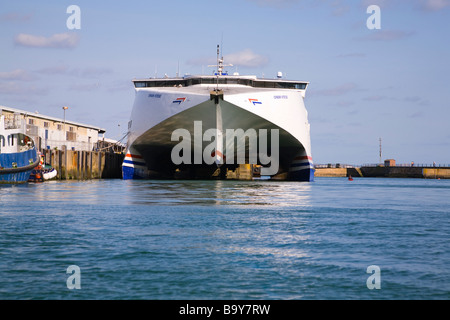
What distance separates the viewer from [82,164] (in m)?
53.3

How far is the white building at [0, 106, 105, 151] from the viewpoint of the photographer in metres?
48.8

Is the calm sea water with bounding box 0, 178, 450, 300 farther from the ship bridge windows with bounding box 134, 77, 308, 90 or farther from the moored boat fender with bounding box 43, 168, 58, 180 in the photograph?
the moored boat fender with bounding box 43, 168, 58, 180

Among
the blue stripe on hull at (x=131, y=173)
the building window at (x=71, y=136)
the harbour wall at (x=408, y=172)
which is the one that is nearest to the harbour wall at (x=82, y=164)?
the building window at (x=71, y=136)

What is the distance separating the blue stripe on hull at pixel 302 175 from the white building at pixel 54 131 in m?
22.5

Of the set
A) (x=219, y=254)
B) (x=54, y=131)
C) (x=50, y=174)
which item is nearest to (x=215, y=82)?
(x=50, y=174)

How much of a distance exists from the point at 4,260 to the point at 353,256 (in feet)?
22.2

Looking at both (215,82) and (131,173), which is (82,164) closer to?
(131,173)

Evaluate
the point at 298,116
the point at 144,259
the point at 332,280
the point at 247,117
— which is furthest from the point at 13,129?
the point at 332,280

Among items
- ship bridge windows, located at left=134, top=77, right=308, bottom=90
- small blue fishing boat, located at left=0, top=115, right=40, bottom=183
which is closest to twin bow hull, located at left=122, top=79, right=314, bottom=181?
ship bridge windows, located at left=134, top=77, right=308, bottom=90

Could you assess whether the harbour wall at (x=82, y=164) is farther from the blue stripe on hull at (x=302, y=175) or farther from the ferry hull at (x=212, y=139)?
the blue stripe on hull at (x=302, y=175)

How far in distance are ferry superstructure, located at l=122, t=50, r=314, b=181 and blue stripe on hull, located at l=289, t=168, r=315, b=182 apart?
0.09 m

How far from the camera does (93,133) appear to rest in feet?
244

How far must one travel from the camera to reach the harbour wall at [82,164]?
48531mm
